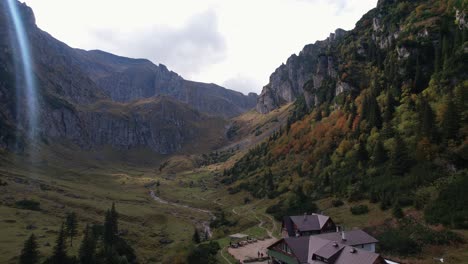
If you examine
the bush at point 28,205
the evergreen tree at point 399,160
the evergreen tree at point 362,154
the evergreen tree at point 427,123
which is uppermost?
the evergreen tree at point 427,123

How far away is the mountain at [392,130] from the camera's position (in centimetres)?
6925

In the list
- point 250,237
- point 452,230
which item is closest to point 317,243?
point 452,230

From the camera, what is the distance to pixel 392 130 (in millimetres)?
94375

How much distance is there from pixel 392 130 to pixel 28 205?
4968 inches

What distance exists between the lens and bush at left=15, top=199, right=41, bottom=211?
122375 mm

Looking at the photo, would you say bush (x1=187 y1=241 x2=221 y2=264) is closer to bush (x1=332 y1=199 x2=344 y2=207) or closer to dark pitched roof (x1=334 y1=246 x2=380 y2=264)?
dark pitched roof (x1=334 y1=246 x2=380 y2=264)

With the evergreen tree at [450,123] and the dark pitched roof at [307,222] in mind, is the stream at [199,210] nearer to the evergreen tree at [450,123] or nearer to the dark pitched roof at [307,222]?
the dark pitched roof at [307,222]

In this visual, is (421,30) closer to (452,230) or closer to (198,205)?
(452,230)

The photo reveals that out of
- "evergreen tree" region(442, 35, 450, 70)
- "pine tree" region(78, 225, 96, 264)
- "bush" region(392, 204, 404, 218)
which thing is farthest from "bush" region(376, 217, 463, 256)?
"pine tree" region(78, 225, 96, 264)

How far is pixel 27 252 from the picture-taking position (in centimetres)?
6881

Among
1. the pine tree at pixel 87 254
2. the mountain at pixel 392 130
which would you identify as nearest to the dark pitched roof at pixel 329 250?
the mountain at pixel 392 130

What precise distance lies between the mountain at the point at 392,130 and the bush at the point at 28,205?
83.3 metres

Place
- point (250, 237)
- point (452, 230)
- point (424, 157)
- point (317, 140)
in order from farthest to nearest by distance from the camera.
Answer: point (317, 140), point (250, 237), point (424, 157), point (452, 230)

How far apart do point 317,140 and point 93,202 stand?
326 ft
